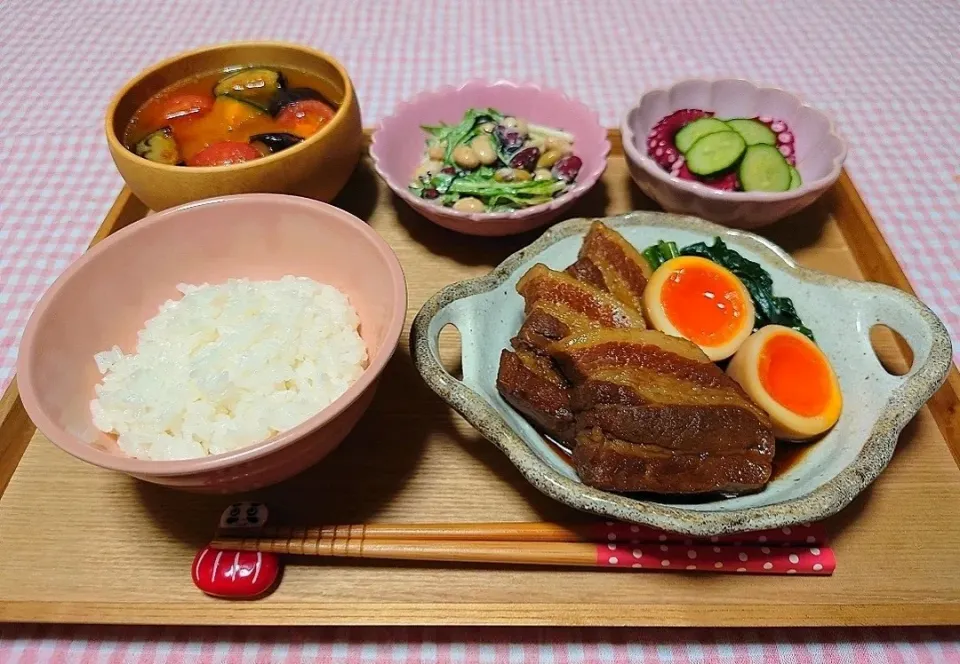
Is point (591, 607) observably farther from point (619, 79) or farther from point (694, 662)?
point (619, 79)

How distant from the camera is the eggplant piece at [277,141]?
7.99 feet

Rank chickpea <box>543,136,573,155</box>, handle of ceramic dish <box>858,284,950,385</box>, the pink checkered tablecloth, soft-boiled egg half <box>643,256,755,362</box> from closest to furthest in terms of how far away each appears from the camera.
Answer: handle of ceramic dish <box>858,284,950,385</box>, soft-boiled egg half <box>643,256,755,362</box>, chickpea <box>543,136,573,155</box>, the pink checkered tablecloth

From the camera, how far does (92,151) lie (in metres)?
3.29

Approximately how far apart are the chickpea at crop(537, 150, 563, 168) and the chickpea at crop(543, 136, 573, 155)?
20mm

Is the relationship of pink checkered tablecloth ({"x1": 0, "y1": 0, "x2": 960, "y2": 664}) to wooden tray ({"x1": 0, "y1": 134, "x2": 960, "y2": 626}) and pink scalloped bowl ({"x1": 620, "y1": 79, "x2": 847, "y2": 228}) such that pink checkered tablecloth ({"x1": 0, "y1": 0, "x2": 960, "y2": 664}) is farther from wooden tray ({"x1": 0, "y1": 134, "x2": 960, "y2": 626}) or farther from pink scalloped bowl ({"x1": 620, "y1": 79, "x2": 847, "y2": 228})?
wooden tray ({"x1": 0, "y1": 134, "x2": 960, "y2": 626})

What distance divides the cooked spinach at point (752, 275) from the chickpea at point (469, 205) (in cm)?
66

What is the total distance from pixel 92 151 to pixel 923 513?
382cm

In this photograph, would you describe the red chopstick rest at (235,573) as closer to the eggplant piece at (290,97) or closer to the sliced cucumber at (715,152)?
the eggplant piece at (290,97)

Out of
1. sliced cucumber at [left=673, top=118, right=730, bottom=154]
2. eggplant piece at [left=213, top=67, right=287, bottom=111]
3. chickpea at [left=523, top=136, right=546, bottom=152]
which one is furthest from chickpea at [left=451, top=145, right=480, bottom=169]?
sliced cucumber at [left=673, top=118, right=730, bottom=154]

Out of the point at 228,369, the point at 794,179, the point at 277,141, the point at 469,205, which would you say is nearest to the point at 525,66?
the point at 469,205

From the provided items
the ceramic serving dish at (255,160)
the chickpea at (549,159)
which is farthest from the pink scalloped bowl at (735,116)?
the ceramic serving dish at (255,160)

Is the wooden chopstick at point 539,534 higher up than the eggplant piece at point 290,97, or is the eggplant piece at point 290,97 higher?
the eggplant piece at point 290,97

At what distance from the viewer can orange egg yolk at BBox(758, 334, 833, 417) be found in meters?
1.96

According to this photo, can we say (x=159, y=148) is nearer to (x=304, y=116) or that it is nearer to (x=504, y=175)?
(x=304, y=116)
